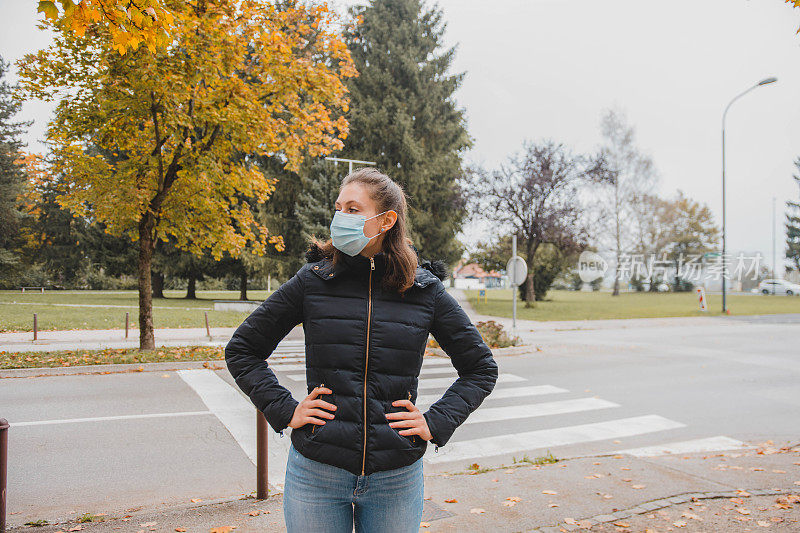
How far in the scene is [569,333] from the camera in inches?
823

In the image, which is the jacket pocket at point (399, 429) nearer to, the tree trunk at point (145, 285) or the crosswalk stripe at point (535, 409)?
the crosswalk stripe at point (535, 409)

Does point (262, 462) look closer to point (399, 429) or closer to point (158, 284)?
point (399, 429)

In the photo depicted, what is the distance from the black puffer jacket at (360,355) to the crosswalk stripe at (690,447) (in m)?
5.03

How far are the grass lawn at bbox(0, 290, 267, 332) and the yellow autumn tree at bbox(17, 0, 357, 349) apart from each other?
10.1ft

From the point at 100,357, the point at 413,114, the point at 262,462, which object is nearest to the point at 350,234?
the point at 262,462

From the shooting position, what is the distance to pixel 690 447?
263 inches

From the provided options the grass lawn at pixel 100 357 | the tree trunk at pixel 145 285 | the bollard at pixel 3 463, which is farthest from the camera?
the tree trunk at pixel 145 285

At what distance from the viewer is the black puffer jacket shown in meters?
1.96

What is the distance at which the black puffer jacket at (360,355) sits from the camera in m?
1.96

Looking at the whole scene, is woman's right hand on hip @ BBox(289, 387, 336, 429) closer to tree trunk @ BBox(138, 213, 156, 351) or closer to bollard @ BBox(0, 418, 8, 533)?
bollard @ BBox(0, 418, 8, 533)

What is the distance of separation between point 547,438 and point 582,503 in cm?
249

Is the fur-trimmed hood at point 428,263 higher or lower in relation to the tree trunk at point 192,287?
higher

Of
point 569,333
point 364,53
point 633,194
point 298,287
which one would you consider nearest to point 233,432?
point 298,287

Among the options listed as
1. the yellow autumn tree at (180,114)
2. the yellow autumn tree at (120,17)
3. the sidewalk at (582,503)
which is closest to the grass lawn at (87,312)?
the yellow autumn tree at (180,114)
